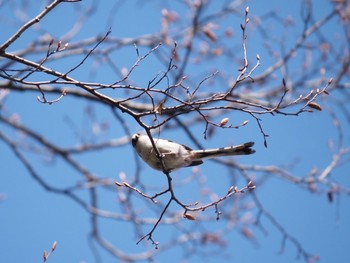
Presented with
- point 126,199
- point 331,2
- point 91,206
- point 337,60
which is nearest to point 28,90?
point 126,199

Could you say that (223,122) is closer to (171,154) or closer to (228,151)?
(228,151)

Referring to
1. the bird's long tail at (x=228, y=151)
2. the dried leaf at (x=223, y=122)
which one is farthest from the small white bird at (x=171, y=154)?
the dried leaf at (x=223, y=122)

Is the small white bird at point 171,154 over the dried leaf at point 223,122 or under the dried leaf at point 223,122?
over

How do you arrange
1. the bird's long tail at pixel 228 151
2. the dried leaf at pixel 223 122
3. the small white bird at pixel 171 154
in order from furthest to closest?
the small white bird at pixel 171 154 < the bird's long tail at pixel 228 151 < the dried leaf at pixel 223 122

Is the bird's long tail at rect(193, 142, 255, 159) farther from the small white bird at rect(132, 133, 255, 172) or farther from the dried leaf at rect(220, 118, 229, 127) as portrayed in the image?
the dried leaf at rect(220, 118, 229, 127)

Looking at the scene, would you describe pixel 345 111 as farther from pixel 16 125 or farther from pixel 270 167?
pixel 16 125

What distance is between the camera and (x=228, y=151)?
3.20 m

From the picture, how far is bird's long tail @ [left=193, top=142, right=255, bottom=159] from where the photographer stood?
307 cm

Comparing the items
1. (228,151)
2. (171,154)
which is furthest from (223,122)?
(171,154)

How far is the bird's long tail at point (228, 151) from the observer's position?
307cm

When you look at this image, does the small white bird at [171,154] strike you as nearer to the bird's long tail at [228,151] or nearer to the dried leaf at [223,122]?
the bird's long tail at [228,151]

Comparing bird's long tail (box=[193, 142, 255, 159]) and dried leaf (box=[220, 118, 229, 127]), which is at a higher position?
bird's long tail (box=[193, 142, 255, 159])

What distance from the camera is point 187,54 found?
4445mm

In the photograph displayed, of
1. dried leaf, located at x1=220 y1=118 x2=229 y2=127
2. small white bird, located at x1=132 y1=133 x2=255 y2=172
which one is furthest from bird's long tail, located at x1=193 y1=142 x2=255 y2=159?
dried leaf, located at x1=220 y1=118 x2=229 y2=127
